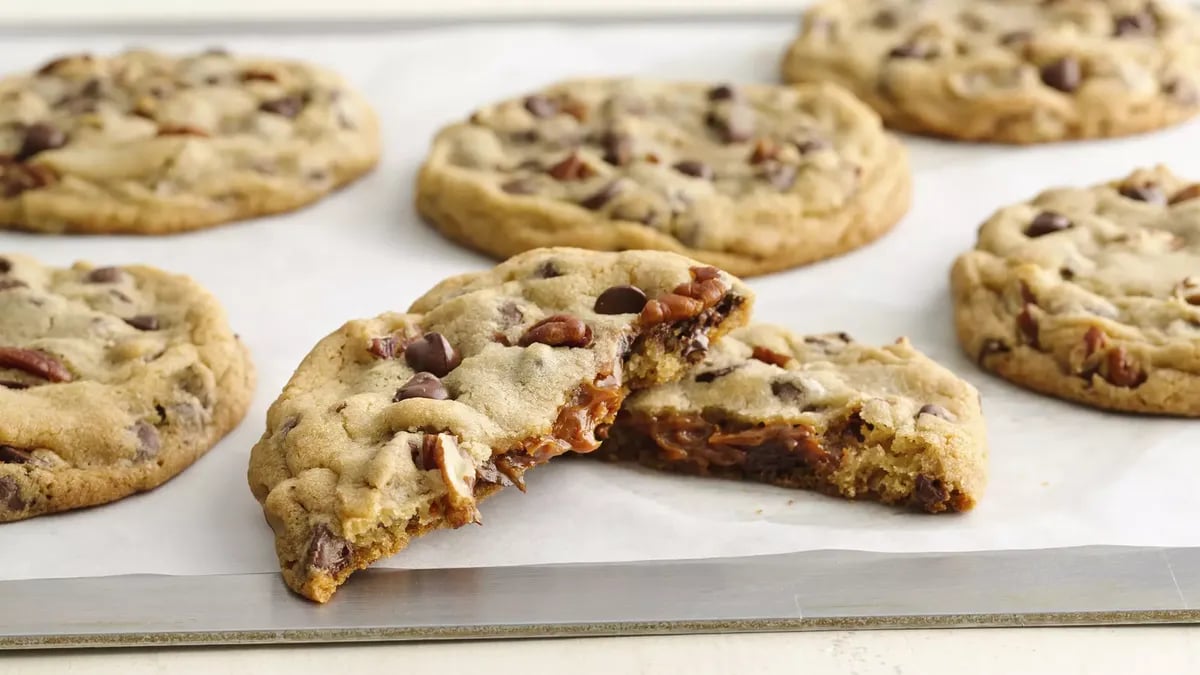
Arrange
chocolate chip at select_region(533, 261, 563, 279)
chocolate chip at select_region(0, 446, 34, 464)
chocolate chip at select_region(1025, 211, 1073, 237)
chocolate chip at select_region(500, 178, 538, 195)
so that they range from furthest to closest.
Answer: chocolate chip at select_region(500, 178, 538, 195) → chocolate chip at select_region(1025, 211, 1073, 237) → chocolate chip at select_region(533, 261, 563, 279) → chocolate chip at select_region(0, 446, 34, 464)

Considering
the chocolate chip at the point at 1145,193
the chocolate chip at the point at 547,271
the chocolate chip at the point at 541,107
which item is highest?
the chocolate chip at the point at 547,271

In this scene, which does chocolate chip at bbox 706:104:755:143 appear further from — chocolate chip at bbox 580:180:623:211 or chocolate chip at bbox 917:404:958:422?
chocolate chip at bbox 917:404:958:422

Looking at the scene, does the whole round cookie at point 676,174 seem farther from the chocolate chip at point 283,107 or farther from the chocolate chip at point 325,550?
the chocolate chip at point 325,550

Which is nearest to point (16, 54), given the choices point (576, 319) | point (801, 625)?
point (576, 319)

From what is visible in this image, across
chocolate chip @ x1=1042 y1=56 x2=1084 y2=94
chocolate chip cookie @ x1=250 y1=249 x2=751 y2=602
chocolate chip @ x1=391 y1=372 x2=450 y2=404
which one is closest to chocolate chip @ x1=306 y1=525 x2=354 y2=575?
chocolate chip cookie @ x1=250 y1=249 x2=751 y2=602

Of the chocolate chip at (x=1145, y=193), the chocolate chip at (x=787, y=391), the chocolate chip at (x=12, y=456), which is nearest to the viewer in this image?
the chocolate chip at (x=12, y=456)

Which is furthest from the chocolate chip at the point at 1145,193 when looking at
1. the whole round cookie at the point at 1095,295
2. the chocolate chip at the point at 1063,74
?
the chocolate chip at the point at 1063,74

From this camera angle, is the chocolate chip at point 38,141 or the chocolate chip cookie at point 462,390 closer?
the chocolate chip cookie at point 462,390

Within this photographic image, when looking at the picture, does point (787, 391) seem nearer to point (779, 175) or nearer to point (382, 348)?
point (382, 348)
